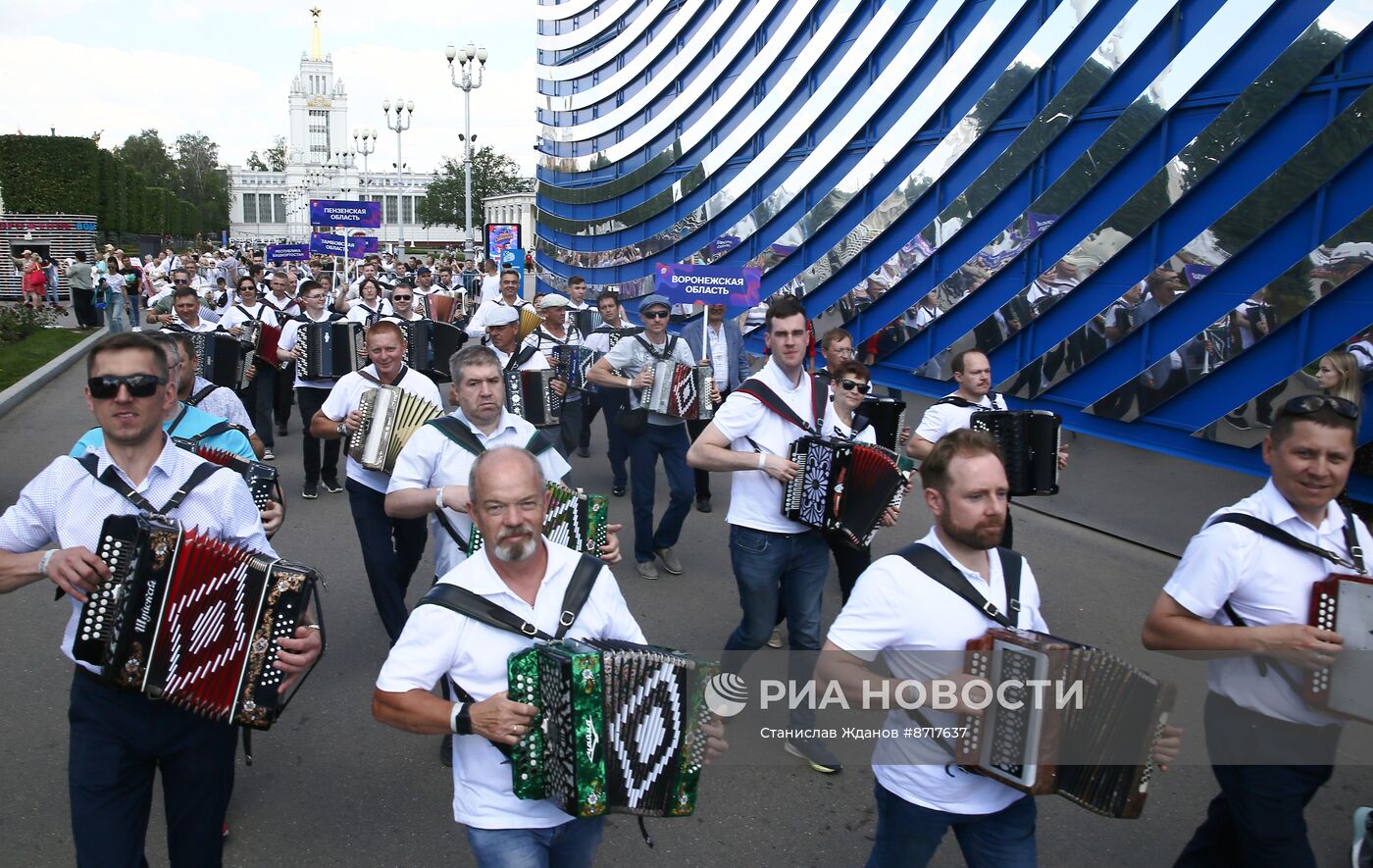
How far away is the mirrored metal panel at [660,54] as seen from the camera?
1961cm

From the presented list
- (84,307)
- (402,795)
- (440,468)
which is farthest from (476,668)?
(84,307)

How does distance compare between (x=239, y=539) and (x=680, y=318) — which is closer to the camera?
(x=239, y=539)

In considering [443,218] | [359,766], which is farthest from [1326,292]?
[443,218]

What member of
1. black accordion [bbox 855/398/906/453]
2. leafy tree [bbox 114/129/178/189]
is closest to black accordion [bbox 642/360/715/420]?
black accordion [bbox 855/398/906/453]

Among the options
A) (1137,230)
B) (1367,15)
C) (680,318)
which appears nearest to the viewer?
(1367,15)

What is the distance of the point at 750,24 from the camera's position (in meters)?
18.0

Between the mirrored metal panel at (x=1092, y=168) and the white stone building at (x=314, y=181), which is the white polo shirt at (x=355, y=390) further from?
the white stone building at (x=314, y=181)

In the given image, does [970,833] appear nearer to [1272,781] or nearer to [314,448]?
[1272,781]

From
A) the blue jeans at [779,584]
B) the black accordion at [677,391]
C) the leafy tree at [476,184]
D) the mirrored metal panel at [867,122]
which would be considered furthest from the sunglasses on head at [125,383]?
the leafy tree at [476,184]

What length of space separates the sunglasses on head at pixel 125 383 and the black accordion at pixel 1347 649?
3.72 metres

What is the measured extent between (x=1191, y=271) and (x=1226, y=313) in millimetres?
551

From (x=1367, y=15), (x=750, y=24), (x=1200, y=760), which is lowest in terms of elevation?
(x=1200, y=760)

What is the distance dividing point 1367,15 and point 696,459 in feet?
22.2

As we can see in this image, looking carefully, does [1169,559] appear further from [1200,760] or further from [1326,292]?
[1200,760]
